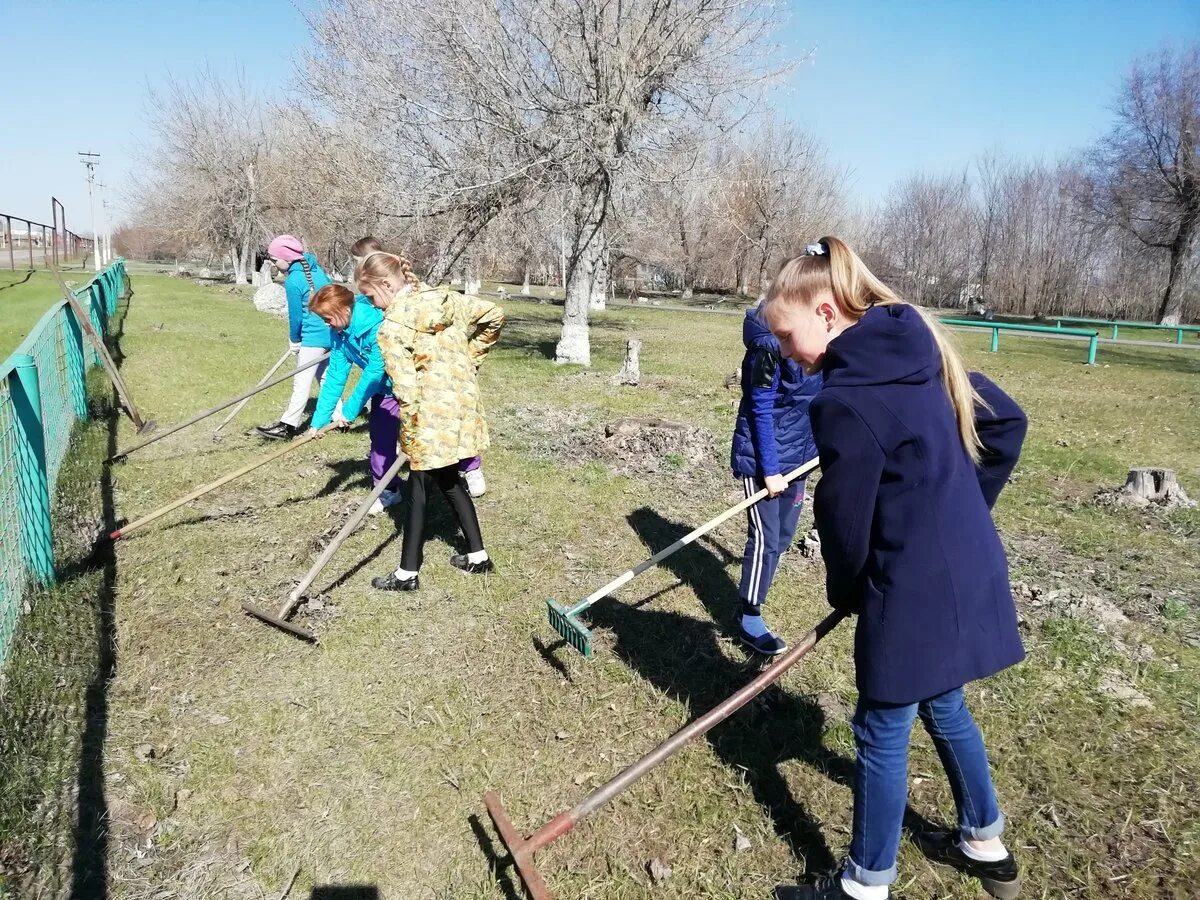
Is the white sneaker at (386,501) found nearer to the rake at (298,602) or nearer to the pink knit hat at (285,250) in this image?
the rake at (298,602)

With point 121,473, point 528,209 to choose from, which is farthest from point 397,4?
point 121,473

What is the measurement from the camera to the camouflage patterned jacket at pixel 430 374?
168 inches

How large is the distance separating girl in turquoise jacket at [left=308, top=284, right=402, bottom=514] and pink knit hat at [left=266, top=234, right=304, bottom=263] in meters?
2.25

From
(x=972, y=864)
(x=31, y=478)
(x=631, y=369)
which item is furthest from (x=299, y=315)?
(x=972, y=864)

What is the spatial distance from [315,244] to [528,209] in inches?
1219

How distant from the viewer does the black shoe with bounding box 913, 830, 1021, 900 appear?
2.56 m

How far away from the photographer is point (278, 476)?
6871 millimetres

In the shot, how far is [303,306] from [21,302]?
726 inches

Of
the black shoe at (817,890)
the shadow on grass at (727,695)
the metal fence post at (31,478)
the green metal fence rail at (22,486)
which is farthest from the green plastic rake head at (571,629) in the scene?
the metal fence post at (31,478)

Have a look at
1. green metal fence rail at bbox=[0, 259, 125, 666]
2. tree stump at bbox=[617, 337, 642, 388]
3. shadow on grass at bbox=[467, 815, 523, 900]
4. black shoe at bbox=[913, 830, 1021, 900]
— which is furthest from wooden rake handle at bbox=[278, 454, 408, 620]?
tree stump at bbox=[617, 337, 642, 388]

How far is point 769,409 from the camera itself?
373 cm

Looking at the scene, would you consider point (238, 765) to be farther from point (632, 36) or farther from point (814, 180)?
point (814, 180)

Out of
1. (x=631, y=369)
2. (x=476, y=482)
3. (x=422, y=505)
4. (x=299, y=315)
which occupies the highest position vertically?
(x=299, y=315)

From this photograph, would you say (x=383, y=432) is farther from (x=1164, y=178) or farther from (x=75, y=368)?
(x=1164, y=178)
